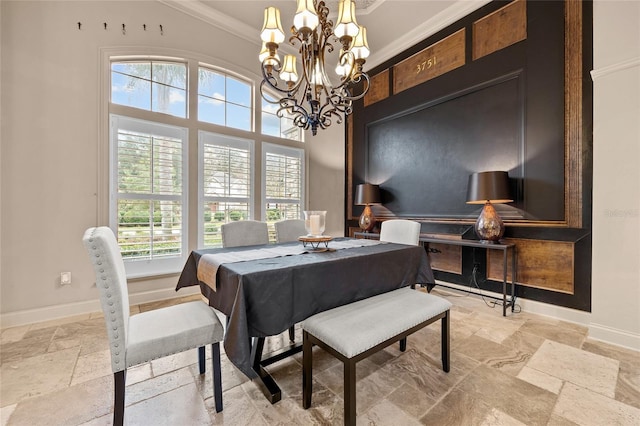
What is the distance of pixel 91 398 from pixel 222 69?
3746mm

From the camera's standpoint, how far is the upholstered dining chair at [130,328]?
1.13 m

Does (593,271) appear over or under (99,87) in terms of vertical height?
under

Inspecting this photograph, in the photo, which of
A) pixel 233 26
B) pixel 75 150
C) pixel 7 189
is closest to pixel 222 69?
pixel 233 26

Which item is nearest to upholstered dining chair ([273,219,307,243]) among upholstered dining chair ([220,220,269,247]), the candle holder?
upholstered dining chair ([220,220,269,247])

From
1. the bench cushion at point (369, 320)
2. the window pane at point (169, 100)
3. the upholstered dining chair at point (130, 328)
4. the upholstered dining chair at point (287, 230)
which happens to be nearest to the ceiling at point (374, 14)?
the window pane at point (169, 100)

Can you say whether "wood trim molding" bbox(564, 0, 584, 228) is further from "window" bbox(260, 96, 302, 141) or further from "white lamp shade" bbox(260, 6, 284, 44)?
"window" bbox(260, 96, 302, 141)

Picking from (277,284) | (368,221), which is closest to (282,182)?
(368,221)

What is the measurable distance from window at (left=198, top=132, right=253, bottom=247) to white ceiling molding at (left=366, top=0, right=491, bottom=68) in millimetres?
2616

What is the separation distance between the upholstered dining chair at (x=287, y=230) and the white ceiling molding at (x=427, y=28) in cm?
329

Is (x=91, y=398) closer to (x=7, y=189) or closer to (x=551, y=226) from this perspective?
(x=7, y=189)

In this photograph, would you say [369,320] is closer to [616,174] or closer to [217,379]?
[217,379]

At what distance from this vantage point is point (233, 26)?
11.9 ft

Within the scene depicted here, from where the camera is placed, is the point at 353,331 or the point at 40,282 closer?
the point at 353,331

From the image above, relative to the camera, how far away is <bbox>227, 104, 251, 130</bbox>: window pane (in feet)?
12.2
